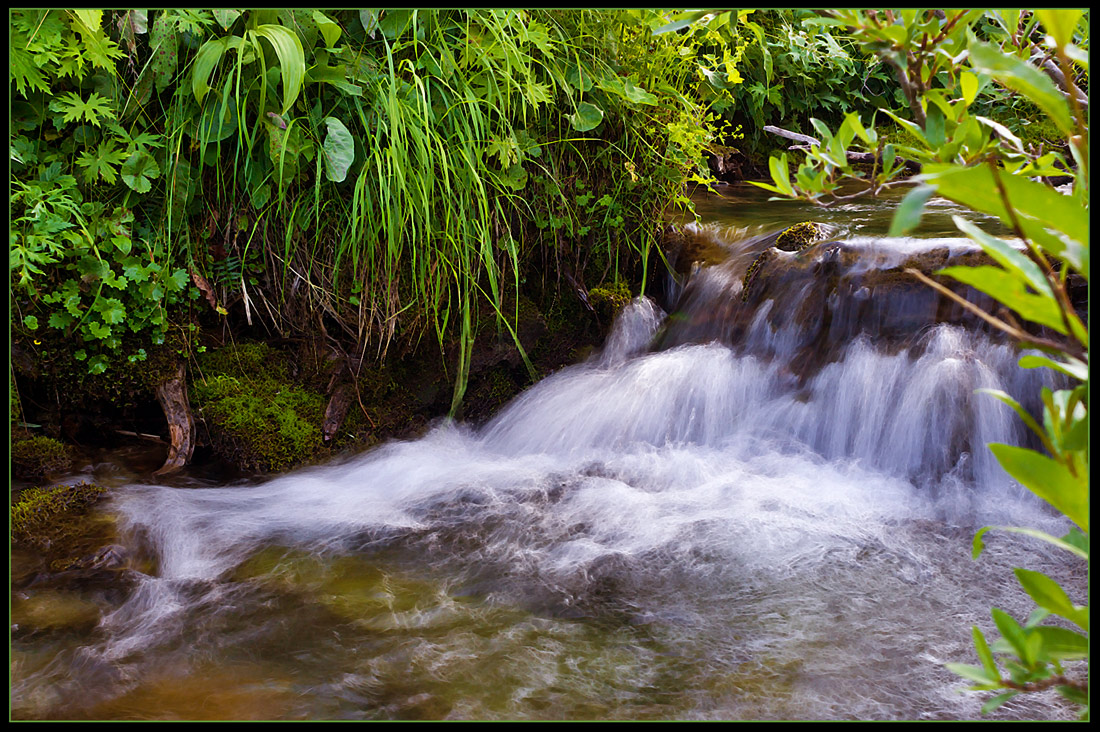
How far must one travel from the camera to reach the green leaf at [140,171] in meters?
2.94

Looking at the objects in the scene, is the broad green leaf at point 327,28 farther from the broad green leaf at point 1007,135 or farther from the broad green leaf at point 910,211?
the broad green leaf at point 910,211

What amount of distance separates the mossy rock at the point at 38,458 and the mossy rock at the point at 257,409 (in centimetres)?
55

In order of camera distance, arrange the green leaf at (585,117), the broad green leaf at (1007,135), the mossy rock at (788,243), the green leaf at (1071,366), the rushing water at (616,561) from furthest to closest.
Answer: the mossy rock at (788,243), the green leaf at (585,117), the rushing water at (616,561), the broad green leaf at (1007,135), the green leaf at (1071,366)

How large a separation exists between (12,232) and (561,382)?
Result: 246cm

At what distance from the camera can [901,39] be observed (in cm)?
93

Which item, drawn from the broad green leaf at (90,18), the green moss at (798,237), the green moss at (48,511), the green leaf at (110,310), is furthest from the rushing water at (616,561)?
the broad green leaf at (90,18)

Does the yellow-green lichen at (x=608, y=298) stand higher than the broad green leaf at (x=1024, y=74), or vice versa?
the broad green leaf at (x=1024, y=74)

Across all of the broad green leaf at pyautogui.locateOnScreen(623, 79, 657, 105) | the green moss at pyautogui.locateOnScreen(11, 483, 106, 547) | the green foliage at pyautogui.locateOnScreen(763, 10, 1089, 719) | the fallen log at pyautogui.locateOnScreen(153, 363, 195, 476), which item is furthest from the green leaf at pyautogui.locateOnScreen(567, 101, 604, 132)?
the green foliage at pyautogui.locateOnScreen(763, 10, 1089, 719)

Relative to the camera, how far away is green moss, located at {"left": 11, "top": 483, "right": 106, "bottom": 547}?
270cm

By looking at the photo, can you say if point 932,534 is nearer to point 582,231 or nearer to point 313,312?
point 582,231

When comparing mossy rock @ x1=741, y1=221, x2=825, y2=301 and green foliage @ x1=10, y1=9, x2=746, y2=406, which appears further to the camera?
mossy rock @ x1=741, y1=221, x2=825, y2=301

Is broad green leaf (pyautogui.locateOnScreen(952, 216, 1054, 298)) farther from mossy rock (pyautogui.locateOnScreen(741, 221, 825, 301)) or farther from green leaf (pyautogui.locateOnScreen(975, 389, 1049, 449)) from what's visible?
mossy rock (pyautogui.locateOnScreen(741, 221, 825, 301))

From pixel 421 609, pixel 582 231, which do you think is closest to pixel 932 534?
pixel 421 609

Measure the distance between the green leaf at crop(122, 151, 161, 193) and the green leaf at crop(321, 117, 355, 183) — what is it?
66 centimetres
